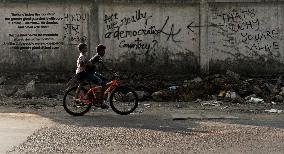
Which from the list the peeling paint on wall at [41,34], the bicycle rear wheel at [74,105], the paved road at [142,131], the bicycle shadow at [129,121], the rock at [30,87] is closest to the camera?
the paved road at [142,131]

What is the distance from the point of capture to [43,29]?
50.5 ft

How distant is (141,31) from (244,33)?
9.64ft

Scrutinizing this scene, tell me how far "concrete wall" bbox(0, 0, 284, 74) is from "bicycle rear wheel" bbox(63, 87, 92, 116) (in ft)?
12.1

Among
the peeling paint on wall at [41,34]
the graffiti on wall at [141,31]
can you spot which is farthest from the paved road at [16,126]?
the graffiti on wall at [141,31]

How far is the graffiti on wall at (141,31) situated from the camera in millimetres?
15234

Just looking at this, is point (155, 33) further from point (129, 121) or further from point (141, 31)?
point (129, 121)

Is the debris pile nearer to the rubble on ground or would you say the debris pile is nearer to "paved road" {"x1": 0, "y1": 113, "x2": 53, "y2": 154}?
the rubble on ground

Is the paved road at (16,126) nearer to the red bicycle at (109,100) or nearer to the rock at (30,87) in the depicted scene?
the red bicycle at (109,100)

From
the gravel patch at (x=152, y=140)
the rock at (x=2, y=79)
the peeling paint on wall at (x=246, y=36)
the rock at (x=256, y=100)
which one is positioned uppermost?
the peeling paint on wall at (x=246, y=36)

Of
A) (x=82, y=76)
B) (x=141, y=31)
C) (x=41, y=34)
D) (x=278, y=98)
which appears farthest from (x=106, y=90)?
(x=278, y=98)

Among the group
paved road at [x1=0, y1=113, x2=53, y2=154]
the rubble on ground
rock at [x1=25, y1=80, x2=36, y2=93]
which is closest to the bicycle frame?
paved road at [x1=0, y1=113, x2=53, y2=154]

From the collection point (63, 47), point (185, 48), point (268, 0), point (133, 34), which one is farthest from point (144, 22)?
point (268, 0)

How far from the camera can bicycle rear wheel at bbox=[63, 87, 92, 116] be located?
1166cm

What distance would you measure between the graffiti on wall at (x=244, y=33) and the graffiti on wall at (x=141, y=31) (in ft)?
3.37
